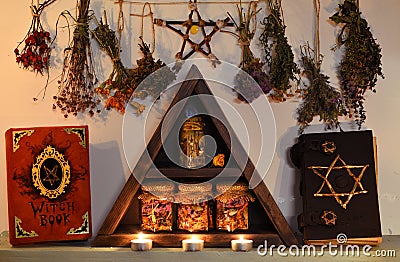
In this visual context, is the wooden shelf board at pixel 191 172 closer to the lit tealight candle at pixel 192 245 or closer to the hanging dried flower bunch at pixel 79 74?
the lit tealight candle at pixel 192 245

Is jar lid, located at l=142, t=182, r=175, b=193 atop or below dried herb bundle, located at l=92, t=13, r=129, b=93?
below

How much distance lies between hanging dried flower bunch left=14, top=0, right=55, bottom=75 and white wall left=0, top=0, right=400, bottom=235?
0.8 inches

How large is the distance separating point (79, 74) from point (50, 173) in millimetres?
324

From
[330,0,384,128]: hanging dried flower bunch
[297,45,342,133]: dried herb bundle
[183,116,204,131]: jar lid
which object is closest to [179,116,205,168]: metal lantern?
[183,116,204,131]: jar lid

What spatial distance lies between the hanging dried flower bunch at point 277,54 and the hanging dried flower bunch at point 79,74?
550 mm

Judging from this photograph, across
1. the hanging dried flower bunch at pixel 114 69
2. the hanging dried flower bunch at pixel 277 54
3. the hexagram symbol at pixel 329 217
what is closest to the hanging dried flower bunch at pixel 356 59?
the hanging dried flower bunch at pixel 277 54

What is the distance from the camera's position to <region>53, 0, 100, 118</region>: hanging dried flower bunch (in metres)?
1.73

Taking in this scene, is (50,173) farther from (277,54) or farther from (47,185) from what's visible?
(277,54)

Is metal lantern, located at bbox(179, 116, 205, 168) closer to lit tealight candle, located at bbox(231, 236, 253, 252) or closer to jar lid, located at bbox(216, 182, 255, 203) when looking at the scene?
jar lid, located at bbox(216, 182, 255, 203)

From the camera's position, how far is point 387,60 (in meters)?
1.72

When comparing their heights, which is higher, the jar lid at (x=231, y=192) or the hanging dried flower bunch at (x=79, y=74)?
the hanging dried flower bunch at (x=79, y=74)

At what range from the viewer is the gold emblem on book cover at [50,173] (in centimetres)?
165

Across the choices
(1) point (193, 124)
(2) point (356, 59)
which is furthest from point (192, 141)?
(2) point (356, 59)

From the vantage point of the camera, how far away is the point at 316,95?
Result: 1.70 meters
